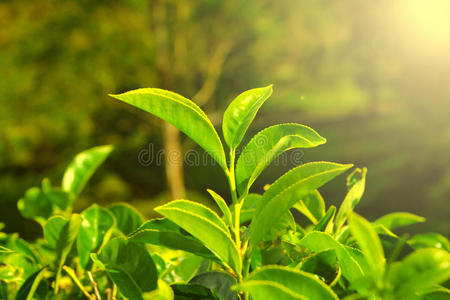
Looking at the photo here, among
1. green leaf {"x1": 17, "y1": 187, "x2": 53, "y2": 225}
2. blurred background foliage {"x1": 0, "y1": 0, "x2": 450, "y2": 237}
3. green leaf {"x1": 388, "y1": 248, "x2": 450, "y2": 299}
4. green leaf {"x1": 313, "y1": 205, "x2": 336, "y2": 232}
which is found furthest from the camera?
blurred background foliage {"x1": 0, "y1": 0, "x2": 450, "y2": 237}

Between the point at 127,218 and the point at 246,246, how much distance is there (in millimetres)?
160

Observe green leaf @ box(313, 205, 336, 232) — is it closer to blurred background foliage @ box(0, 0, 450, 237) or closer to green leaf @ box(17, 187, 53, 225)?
green leaf @ box(17, 187, 53, 225)

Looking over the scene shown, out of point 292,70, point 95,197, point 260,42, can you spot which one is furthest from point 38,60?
point 292,70

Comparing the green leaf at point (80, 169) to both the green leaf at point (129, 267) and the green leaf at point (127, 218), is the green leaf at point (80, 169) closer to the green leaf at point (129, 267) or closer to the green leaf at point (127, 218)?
the green leaf at point (127, 218)

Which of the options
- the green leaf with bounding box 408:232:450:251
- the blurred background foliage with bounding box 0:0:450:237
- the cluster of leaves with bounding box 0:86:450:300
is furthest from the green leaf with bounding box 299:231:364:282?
the blurred background foliage with bounding box 0:0:450:237

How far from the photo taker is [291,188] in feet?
0.64

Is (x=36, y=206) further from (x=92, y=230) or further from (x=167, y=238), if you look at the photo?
(x=167, y=238)

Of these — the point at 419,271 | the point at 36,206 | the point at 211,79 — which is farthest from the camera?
the point at 211,79

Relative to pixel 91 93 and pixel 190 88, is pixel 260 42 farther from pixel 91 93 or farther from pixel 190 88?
pixel 91 93

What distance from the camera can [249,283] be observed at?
157 millimetres

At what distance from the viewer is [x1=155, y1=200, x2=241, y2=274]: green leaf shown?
0.62ft

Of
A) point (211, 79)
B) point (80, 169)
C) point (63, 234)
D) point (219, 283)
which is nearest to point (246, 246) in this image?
point (219, 283)

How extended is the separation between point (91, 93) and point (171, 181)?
1.22 metres

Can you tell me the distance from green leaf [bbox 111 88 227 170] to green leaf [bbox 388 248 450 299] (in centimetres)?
11
